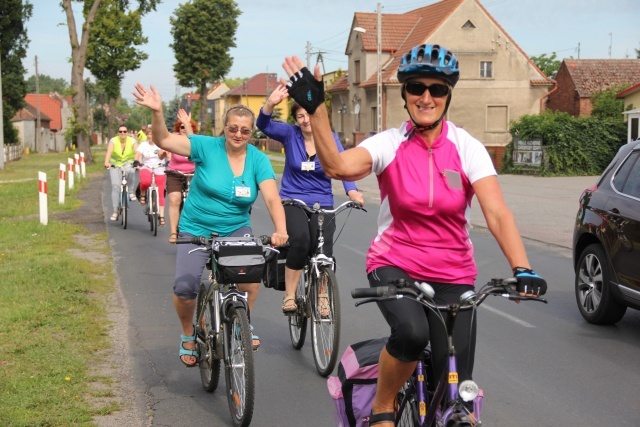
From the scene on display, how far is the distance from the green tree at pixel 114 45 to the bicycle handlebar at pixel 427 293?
47.2 metres

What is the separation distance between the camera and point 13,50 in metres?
58.7

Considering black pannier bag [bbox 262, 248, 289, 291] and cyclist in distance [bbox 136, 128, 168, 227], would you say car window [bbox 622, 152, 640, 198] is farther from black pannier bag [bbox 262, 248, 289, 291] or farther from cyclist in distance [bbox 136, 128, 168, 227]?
cyclist in distance [bbox 136, 128, 168, 227]

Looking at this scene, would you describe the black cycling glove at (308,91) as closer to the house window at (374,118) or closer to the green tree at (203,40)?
the house window at (374,118)

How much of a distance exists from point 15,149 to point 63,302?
56.8 m

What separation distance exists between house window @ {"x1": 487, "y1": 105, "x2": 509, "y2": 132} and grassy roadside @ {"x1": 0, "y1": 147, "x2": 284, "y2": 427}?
1639 inches

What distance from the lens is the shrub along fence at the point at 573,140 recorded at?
120 feet

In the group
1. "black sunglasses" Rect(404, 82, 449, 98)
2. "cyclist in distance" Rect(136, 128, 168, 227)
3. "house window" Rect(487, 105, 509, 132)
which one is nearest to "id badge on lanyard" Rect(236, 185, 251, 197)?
"black sunglasses" Rect(404, 82, 449, 98)

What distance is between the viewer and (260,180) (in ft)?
20.3

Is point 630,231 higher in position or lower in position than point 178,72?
lower

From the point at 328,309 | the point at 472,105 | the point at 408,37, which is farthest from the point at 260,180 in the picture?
the point at 408,37

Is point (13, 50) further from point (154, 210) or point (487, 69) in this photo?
point (154, 210)

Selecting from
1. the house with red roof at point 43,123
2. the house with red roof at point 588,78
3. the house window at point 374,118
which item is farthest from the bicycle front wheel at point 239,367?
the house with red roof at point 43,123

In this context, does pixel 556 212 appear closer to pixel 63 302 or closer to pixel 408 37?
pixel 63 302

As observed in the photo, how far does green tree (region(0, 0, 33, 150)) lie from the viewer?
55406mm
